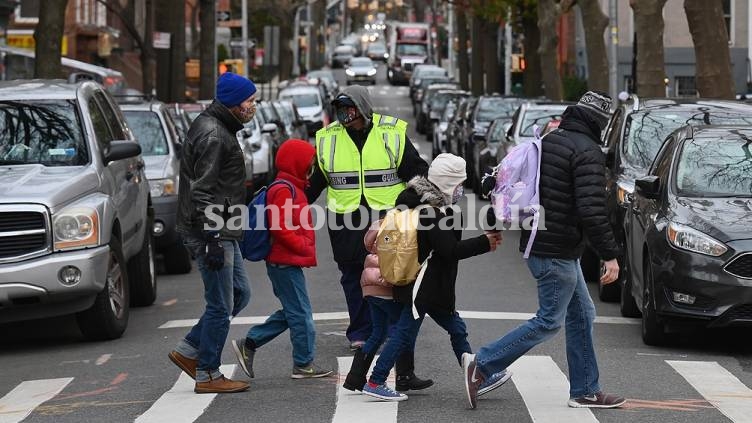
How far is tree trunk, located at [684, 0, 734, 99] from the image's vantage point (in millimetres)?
24438

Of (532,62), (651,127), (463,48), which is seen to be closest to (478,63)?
(463,48)

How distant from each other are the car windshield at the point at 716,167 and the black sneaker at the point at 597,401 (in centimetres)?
351

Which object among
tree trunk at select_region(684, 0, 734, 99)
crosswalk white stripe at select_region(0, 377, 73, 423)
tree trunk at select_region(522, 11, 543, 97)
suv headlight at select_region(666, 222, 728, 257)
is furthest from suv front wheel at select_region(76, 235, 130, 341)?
tree trunk at select_region(522, 11, 543, 97)

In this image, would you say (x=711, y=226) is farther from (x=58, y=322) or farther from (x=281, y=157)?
(x=58, y=322)

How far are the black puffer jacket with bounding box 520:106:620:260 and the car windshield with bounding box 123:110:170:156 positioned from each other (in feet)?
32.9

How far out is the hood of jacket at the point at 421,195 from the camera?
29.8 feet

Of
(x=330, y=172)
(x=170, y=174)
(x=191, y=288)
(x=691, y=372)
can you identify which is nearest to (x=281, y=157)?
(x=330, y=172)

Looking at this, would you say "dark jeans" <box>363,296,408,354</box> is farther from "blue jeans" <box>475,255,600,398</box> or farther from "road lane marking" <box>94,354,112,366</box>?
"road lane marking" <box>94,354,112,366</box>

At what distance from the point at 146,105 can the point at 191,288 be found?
365 cm

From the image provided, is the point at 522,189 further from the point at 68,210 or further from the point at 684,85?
the point at 684,85

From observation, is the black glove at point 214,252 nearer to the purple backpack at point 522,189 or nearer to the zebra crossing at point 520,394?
the zebra crossing at point 520,394

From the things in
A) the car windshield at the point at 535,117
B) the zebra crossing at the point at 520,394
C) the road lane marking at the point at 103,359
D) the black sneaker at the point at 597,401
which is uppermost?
the car windshield at the point at 535,117

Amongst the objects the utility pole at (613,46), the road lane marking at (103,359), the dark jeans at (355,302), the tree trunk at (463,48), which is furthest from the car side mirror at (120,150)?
the tree trunk at (463,48)

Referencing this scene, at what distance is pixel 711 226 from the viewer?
11.5 metres
